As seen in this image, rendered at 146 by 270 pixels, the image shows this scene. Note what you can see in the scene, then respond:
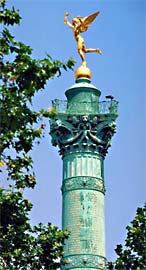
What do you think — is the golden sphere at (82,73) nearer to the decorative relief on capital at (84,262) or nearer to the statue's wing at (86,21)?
the statue's wing at (86,21)

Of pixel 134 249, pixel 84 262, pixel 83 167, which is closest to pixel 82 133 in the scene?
pixel 83 167

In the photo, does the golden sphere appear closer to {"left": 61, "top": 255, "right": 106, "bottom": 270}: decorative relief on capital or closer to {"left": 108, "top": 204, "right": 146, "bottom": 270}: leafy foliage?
{"left": 61, "top": 255, "right": 106, "bottom": 270}: decorative relief on capital

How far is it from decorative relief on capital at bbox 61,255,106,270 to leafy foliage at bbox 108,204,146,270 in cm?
1246

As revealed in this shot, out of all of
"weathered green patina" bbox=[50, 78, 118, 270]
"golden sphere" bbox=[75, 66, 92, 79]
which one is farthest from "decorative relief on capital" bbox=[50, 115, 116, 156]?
"golden sphere" bbox=[75, 66, 92, 79]

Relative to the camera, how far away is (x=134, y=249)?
74.0ft

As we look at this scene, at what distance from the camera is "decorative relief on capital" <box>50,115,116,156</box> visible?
3884 cm

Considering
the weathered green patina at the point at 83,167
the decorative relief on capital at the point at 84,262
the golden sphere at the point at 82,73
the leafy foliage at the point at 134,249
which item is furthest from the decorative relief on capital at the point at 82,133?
the leafy foliage at the point at 134,249

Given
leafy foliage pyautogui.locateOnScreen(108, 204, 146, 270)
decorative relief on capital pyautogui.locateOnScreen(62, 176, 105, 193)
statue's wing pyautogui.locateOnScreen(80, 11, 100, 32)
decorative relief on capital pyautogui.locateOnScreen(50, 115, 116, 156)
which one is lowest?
leafy foliage pyautogui.locateOnScreen(108, 204, 146, 270)

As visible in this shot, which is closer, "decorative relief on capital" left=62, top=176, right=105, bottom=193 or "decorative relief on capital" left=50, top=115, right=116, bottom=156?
"decorative relief on capital" left=62, top=176, right=105, bottom=193

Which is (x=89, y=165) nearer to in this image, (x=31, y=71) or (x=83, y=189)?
(x=83, y=189)

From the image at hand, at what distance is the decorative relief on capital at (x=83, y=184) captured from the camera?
1470 inches

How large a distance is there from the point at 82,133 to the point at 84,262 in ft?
23.2

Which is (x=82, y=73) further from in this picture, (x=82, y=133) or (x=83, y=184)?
(x=83, y=184)

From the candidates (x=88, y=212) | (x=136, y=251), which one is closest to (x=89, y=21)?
(x=88, y=212)
